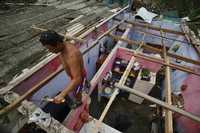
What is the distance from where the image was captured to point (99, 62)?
27.2 feet

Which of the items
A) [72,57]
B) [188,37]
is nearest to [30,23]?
[72,57]

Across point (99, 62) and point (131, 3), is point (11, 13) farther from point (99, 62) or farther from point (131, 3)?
point (131, 3)

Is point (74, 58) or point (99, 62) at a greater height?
point (74, 58)

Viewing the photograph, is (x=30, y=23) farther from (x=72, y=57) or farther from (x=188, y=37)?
(x=188, y=37)

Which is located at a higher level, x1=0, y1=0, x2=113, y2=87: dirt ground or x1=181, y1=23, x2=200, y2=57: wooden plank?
x1=0, y1=0, x2=113, y2=87: dirt ground

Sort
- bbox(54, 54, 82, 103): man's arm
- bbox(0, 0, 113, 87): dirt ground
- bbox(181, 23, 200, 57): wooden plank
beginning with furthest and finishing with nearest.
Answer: bbox(181, 23, 200, 57): wooden plank < bbox(0, 0, 113, 87): dirt ground < bbox(54, 54, 82, 103): man's arm

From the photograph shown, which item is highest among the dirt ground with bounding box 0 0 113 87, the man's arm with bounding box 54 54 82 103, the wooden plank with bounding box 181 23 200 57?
A: the man's arm with bounding box 54 54 82 103

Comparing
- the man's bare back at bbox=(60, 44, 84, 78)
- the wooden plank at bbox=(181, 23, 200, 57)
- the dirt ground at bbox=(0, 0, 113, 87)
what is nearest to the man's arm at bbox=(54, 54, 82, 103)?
the man's bare back at bbox=(60, 44, 84, 78)

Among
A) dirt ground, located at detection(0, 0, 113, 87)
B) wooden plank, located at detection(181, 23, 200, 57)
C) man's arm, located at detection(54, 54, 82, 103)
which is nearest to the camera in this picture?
man's arm, located at detection(54, 54, 82, 103)

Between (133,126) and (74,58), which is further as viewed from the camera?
(133,126)

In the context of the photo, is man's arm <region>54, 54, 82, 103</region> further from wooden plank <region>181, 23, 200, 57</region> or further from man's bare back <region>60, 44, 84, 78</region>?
wooden plank <region>181, 23, 200, 57</region>

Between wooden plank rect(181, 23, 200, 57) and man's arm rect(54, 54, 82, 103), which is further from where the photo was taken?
wooden plank rect(181, 23, 200, 57)

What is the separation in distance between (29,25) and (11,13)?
164 cm

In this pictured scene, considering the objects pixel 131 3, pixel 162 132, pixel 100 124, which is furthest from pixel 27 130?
pixel 131 3
